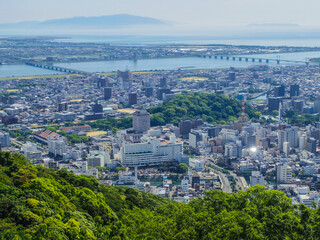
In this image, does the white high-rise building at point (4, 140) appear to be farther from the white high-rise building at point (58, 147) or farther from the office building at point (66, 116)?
the office building at point (66, 116)

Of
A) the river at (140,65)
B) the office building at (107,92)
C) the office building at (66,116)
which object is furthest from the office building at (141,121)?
the river at (140,65)

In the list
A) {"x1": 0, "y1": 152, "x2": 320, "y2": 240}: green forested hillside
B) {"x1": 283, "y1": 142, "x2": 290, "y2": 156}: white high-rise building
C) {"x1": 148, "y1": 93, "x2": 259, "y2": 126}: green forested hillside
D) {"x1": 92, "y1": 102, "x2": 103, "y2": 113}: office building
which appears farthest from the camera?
{"x1": 92, "y1": 102, "x2": 103, "y2": 113}: office building

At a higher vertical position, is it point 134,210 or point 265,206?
point 265,206

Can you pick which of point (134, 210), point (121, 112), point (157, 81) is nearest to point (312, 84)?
point (157, 81)

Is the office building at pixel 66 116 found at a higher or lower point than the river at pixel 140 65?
lower

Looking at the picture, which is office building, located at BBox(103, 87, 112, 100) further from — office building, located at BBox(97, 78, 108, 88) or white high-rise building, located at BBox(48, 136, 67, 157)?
white high-rise building, located at BBox(48, 136, 67, 157)

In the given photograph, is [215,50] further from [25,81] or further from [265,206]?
[265,206]

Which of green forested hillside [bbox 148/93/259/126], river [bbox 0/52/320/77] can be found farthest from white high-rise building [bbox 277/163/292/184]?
river [bbox 0/52/320/77]
